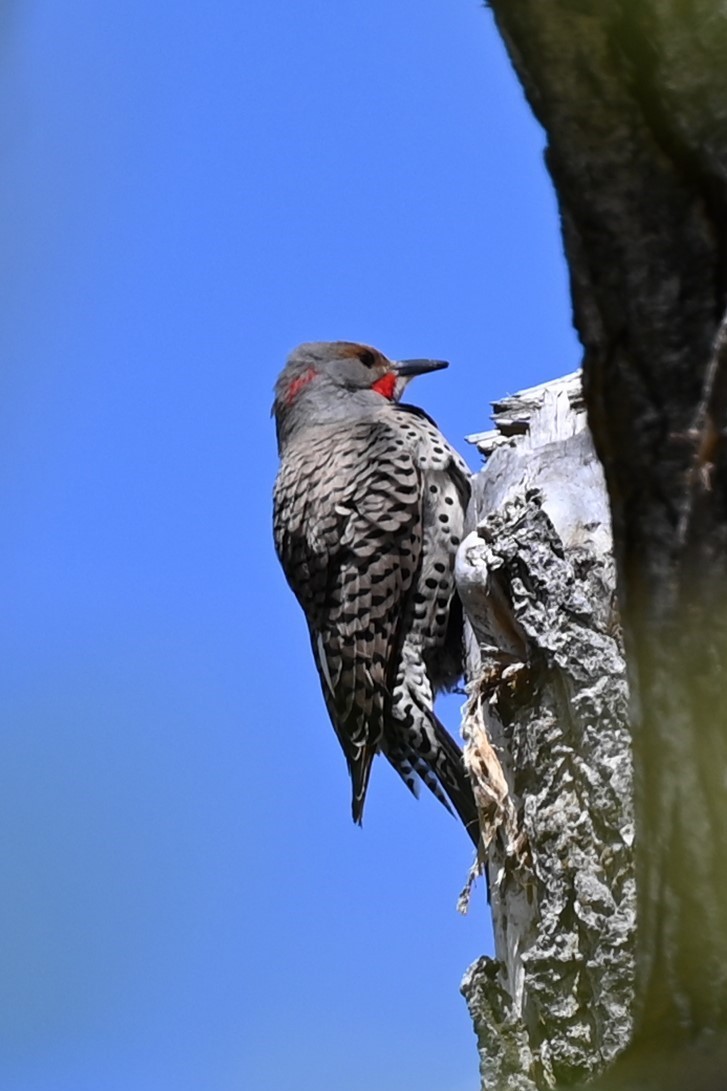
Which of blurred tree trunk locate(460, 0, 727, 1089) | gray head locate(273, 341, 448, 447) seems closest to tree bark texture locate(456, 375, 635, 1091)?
blurred tree trunk locate(460, 0, 727, 1089)

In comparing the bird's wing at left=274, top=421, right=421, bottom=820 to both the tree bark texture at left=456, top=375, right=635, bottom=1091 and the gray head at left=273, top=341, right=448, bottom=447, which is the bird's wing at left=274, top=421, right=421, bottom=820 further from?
the tree bark texture at left=456, top=375, right=635, bottom=1091

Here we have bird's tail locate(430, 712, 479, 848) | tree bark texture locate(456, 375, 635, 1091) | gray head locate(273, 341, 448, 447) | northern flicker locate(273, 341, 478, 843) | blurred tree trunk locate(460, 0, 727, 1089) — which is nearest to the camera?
blurred tree trunk locate(460, 0, 727, 1089)

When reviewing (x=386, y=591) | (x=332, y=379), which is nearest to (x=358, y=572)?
(x=386, y=591)

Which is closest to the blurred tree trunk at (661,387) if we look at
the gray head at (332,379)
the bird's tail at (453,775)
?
the bird's tail at (453,775)

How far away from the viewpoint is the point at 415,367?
22.8 feet

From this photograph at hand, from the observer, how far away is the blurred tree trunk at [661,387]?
1558 mm

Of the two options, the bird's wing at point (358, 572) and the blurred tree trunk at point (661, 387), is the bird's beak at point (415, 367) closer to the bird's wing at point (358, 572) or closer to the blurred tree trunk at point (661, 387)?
the bird's wing at point (358, 572)

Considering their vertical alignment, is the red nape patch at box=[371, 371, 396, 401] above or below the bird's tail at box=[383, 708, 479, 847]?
above

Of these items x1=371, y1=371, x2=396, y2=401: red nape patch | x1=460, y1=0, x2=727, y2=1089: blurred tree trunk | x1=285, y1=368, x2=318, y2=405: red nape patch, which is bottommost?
x1=460, y1=0, x2=727, y2=1089: blurred tree trunk

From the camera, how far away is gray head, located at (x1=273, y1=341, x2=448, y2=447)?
6.81 m

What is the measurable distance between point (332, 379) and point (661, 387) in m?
5.28

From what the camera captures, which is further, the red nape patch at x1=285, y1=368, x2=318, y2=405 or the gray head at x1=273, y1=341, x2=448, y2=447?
the red nape patch at x1=285, y1=368, x2=318, y2=405

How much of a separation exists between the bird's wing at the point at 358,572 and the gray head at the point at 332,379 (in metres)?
0.80

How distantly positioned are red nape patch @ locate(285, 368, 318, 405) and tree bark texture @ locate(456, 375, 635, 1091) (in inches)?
97.2
